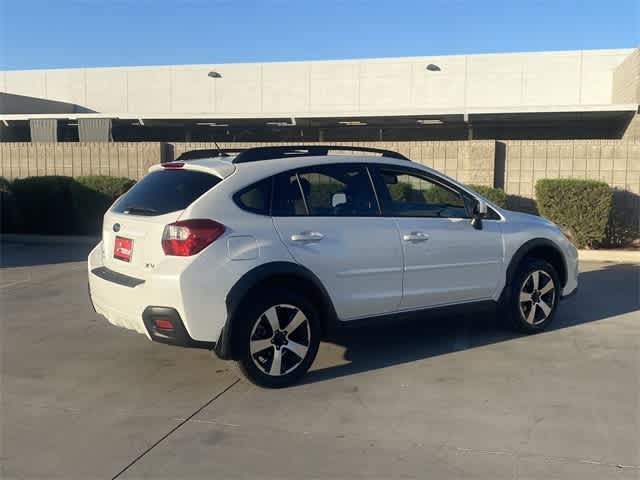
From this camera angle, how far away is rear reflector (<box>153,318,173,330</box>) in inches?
180

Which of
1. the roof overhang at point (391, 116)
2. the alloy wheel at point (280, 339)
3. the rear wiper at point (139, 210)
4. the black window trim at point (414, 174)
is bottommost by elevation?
the alloy wheel at point (280, 339)

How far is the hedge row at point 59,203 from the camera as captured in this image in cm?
1389

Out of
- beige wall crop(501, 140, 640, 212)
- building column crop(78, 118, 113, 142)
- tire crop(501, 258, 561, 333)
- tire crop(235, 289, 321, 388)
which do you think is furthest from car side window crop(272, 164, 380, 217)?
building column crop(78, 118, 113, 142)

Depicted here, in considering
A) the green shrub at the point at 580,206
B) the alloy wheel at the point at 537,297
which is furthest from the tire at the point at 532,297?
the green shrub at the point at 580,206

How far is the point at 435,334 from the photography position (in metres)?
6.52

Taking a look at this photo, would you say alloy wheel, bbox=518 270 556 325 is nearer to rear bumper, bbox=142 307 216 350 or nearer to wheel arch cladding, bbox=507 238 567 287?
wheel arch cladding, bbox=507 238 567 287

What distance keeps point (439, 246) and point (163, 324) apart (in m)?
2.45

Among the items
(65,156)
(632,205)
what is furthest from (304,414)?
(65,156)

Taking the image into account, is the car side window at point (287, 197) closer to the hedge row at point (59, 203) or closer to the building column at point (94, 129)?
the hedge row at point (59, 203)

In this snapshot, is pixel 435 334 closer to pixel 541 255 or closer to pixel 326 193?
pixel 541 255

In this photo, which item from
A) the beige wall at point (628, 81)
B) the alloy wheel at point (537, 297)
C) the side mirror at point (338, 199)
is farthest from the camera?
the beige wall at point (628, 81)

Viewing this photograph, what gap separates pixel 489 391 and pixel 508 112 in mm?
17471

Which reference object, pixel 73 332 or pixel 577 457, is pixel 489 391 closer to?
pixel 577 457

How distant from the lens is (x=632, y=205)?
12.4 metres
